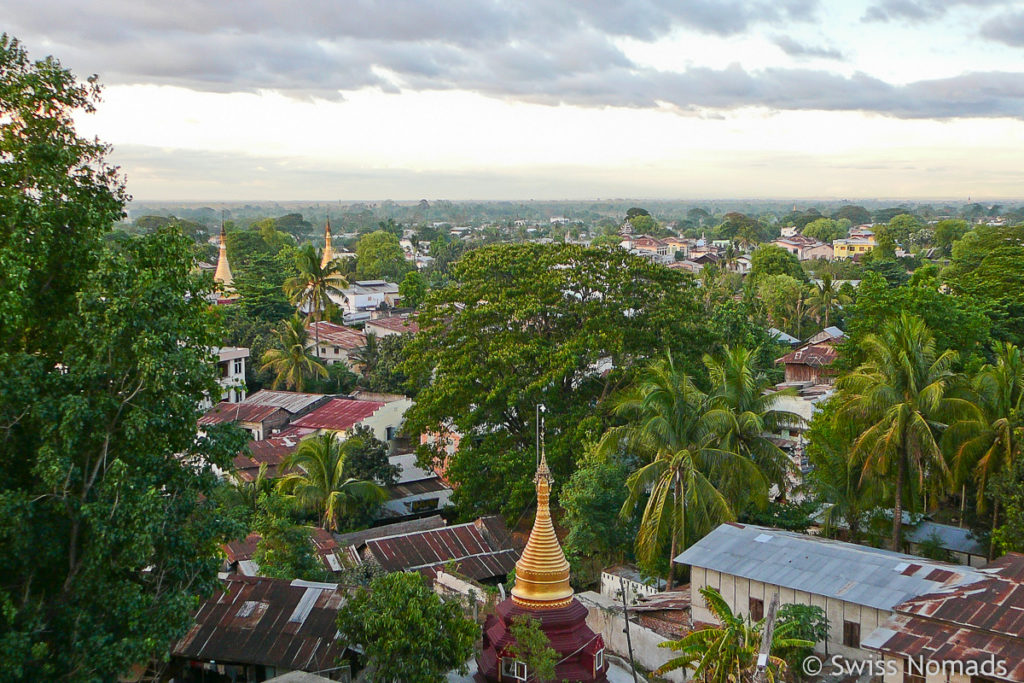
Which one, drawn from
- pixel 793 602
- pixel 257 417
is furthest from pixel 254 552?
pixel 257 417

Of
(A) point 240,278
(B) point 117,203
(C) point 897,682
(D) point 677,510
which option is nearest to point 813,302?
(A) point 240,278

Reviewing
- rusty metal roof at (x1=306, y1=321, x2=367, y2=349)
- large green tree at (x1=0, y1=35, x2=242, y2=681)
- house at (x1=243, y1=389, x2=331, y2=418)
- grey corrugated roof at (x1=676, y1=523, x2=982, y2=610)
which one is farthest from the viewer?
rusty metal roof at (x1=306, y1=321, x2=367, y2=349)

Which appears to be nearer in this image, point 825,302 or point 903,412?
point 903,412

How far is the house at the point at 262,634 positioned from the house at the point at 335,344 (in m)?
30.3

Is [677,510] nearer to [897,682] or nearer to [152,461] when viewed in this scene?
[897,682]

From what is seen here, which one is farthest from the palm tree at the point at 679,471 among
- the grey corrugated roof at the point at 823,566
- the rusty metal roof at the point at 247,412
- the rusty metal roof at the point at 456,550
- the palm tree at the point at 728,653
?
the rusty metal roof at the point at 247,412

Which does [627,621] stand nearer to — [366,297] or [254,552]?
[254,552]

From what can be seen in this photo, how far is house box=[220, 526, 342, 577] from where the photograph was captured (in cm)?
1995

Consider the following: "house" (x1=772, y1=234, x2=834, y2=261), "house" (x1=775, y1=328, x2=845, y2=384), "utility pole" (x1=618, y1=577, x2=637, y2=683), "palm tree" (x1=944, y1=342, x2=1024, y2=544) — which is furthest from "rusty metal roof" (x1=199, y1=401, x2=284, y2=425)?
"house" (x1=772, y1=234, x2=834, y2=261)

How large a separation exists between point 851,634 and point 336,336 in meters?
37.5

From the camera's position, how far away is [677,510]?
58.2 feet

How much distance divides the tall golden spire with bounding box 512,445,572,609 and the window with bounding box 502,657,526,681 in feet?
2.45

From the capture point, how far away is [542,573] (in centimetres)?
1377

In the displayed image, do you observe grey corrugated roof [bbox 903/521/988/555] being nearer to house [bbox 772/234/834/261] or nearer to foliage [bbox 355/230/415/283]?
foliage [bbox 355/230/415/283]
